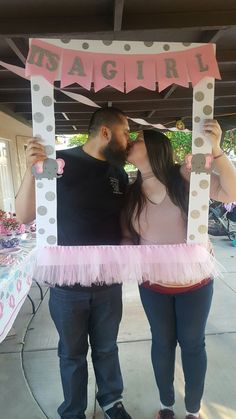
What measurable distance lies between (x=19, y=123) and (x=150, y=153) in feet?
14.9

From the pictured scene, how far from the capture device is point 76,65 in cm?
128

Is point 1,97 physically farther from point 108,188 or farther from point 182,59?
point 182,59

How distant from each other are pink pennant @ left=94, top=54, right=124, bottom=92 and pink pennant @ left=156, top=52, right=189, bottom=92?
0.14 metres

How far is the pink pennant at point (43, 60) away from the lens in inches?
49.8

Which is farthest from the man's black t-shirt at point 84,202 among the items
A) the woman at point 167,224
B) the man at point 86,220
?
the woman at point 167,224

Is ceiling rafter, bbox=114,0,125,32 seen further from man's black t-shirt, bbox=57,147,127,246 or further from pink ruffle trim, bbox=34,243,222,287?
pink ruffle trim, bbox=34,243,222,287

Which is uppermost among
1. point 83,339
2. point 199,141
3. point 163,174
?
point 199,141

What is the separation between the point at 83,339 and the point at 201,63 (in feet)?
4.41

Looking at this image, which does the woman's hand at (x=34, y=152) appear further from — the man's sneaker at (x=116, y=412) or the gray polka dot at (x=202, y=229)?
the man's sneaker at (x=116, y=412)

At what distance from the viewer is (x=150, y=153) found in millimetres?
1555

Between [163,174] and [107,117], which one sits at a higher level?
[107,117]

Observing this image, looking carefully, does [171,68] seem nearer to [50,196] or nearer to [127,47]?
[127,47]

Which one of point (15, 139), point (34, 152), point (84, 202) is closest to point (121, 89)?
point (34, 152)

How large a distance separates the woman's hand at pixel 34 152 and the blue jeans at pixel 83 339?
63 cm
